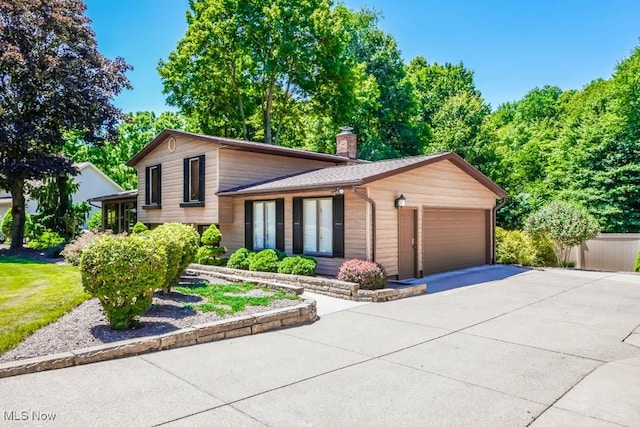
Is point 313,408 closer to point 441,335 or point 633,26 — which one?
point 441,335

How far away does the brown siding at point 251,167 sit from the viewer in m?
14.4

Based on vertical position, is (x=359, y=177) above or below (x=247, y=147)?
below

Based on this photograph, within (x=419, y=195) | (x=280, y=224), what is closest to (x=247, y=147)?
(x=280, y=224)

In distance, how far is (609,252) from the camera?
15.9 meters

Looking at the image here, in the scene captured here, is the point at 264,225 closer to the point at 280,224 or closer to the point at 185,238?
the point at 280,224

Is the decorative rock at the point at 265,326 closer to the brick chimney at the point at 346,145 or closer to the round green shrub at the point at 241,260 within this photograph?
the round green shrub at the point at 241,260

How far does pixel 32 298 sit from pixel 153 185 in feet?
34.7

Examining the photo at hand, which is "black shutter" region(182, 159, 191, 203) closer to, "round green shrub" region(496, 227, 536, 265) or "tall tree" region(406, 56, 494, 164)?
"round green shrub" region(496, 227, 536, 265)

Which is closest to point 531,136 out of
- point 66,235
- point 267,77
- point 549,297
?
point 267,77

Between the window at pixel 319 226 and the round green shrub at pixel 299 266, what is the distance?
2.14 ft

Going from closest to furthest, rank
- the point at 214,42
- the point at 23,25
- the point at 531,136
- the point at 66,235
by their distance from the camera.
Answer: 1. the point at 23,25
2. the point at 66,235
3. the point at 214,42
4. the point at 531,136

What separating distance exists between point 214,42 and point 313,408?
1021 inches

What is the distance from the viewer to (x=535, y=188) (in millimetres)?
25984


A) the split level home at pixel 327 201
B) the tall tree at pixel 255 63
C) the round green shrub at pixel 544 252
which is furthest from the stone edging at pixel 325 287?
the tall tree at pixel 255 63
